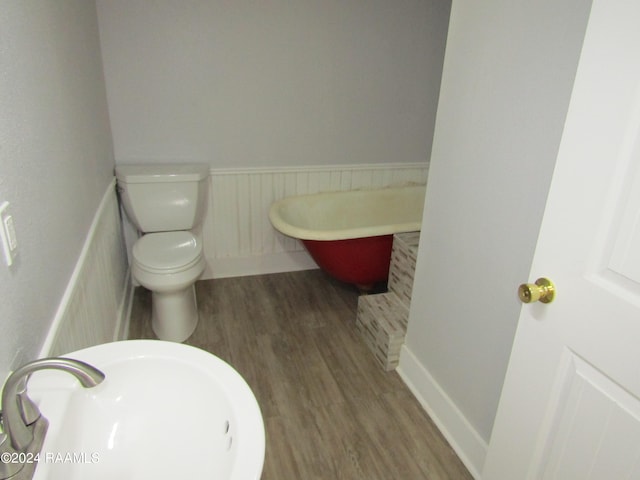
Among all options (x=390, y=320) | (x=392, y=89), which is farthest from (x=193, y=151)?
(x=390, y=320)

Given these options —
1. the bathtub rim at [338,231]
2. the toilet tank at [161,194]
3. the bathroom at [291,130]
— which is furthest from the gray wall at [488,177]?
the toilet tank at [161,194]

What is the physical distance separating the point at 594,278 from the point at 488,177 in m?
0.64

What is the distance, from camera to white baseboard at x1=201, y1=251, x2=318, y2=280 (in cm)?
295

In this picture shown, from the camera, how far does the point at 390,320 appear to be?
2178 mm

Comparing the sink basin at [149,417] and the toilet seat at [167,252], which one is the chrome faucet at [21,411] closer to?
the sink basin at [149,417]

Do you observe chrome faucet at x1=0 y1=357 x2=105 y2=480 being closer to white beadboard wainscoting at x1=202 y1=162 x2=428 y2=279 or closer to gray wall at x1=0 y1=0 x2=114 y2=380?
gray wall at x1=0 y1=0 x2=114 y2=380

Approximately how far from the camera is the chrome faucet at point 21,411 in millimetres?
630

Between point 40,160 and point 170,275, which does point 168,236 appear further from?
point 40,160

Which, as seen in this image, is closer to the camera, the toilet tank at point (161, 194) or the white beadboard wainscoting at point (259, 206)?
the toilet tank at point (161, 194)

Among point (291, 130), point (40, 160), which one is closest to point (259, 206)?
point (291, 130)

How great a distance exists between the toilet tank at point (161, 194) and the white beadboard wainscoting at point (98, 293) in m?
0.10

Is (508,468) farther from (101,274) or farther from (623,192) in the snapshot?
(101,274)

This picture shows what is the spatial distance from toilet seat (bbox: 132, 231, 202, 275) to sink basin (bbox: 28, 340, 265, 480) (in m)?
1.16

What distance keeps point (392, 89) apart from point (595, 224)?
7.49 feet
